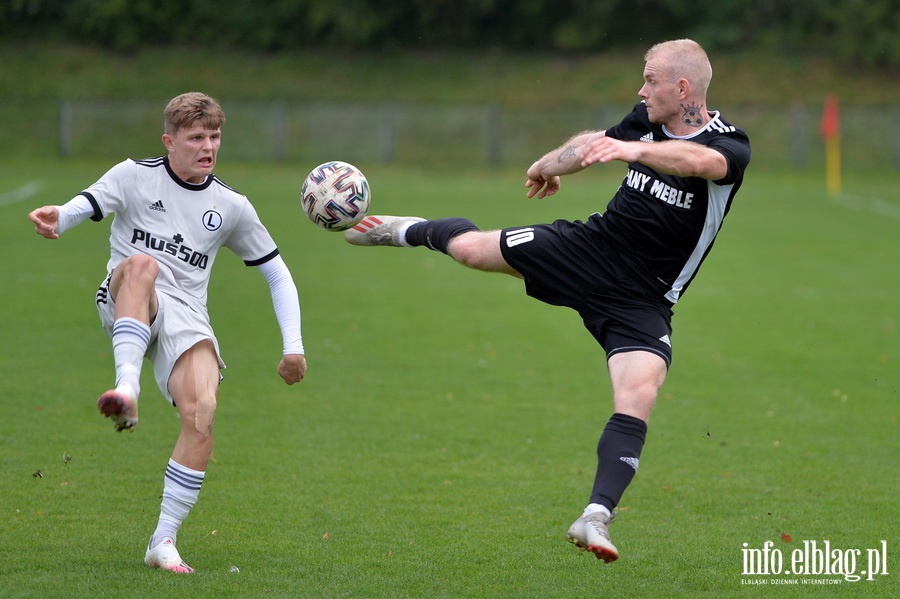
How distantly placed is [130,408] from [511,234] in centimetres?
239

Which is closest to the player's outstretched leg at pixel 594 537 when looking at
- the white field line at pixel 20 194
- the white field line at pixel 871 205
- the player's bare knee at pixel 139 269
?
the player's bare knee at pixel 139 269

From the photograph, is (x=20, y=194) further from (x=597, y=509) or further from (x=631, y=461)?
(x=597, y=509)

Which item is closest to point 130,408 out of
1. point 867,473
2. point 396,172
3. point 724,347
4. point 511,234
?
point 511,234

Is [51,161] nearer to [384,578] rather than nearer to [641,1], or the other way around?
[641,1]

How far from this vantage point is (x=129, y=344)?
5238mm

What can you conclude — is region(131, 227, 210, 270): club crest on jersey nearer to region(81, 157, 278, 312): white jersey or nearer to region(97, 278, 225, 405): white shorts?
region(81, 157, 278, 312): white jersey

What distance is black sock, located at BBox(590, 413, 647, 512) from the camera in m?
5.20

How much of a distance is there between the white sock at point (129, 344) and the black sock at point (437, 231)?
188 centimetres

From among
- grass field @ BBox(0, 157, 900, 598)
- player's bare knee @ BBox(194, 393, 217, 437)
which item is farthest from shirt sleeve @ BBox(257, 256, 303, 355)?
grass field @ BBox(0, 157, 900, 598)

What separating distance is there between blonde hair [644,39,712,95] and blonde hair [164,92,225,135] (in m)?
2.25

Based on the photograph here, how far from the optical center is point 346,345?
1230 centimetres

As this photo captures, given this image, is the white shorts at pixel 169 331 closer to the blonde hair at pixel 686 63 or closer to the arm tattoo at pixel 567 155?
the arm tattoo at pixel 567 155

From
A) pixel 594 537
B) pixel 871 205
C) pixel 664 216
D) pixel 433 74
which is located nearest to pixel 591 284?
pixel 664 216

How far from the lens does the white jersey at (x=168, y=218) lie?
5.67 m
